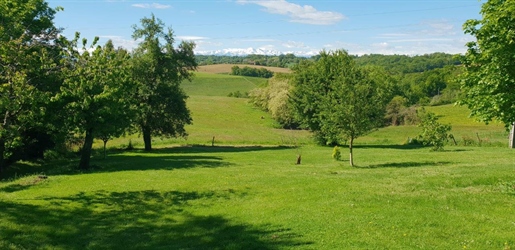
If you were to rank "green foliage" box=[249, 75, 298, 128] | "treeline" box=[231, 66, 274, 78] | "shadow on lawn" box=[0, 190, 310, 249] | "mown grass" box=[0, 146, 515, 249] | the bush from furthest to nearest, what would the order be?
1. "treeline" box=[231, 66, 274, 78]
2. the bush
3. "green foliage" box=[249, 75, 298, 128]
4. "shadow on lawn" box=[0, 190, 310, 249]
5. "mown grass" box=[0, 146, 515, 249]

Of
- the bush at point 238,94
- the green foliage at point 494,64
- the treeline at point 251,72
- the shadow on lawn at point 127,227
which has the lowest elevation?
the shadow on lawn at point 127,227

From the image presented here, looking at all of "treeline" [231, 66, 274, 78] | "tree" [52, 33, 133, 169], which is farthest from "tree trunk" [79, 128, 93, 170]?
"treeline" [231, 66, 274, 78]

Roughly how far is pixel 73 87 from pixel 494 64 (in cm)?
1819

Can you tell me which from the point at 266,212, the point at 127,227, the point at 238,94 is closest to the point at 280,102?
the point at 266,212

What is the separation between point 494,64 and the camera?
14.9 metres

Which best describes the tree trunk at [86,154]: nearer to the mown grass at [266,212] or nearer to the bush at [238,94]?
the mown grass at [266,212]

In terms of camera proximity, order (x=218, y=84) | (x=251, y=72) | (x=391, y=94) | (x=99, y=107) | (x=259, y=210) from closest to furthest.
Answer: (x=259, y=210) → (x=99, y=107) → (x=391, y=94) → (x=218, y=84) → (x=251, y=72)

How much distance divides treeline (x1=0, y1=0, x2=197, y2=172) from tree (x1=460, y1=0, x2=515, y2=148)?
50.3 feet

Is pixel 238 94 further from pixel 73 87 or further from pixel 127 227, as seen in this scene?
pixel 127 227

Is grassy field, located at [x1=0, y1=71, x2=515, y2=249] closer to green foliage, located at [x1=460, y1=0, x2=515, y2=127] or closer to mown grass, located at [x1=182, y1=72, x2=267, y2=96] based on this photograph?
green foliage, located at [x1=460, y1=0, x2=515, y2=127]

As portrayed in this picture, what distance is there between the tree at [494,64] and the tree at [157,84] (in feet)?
121

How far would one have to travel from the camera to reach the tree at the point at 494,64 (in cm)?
1480

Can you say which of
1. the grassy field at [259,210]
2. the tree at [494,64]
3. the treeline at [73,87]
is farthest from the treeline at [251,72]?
the tree at [494,64]

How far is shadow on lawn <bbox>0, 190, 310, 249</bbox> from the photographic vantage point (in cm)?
1218
